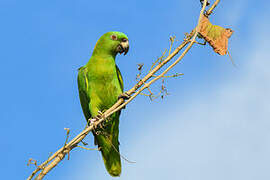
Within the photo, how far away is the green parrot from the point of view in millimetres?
5316

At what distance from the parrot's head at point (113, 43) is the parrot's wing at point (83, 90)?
1.61 ft

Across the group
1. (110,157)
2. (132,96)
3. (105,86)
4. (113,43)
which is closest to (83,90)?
(105,86)

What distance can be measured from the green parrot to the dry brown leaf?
226cm

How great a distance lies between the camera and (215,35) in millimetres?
3361

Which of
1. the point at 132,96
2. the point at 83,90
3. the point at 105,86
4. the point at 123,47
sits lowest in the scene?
the point at 132,96

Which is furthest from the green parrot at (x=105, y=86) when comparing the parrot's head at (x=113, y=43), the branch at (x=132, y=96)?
the branch at (x=132, y=96)

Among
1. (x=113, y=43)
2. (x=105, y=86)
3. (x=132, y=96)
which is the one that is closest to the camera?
(x=132, y=96)

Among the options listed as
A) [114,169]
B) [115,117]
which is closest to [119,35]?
[115,117]

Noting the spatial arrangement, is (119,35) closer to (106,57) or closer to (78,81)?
(106,57)

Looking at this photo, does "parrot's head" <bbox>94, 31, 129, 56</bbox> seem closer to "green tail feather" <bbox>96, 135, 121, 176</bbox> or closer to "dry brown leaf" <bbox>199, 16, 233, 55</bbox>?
"green tail feather" <bbox>96, 135, 121, 176</bbox>

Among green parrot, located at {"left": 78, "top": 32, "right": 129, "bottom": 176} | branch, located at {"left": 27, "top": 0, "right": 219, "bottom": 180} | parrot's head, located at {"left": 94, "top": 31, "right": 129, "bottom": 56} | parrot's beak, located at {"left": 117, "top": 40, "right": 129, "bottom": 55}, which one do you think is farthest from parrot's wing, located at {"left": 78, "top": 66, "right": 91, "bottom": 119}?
branch, located at {"left": 27, "top": 0, "right": 219, "bottom": 180}

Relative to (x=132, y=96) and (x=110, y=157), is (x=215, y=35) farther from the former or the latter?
(x=110, y=157)

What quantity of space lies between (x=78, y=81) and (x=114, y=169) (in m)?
1.61

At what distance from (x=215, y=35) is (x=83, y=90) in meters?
2.84
